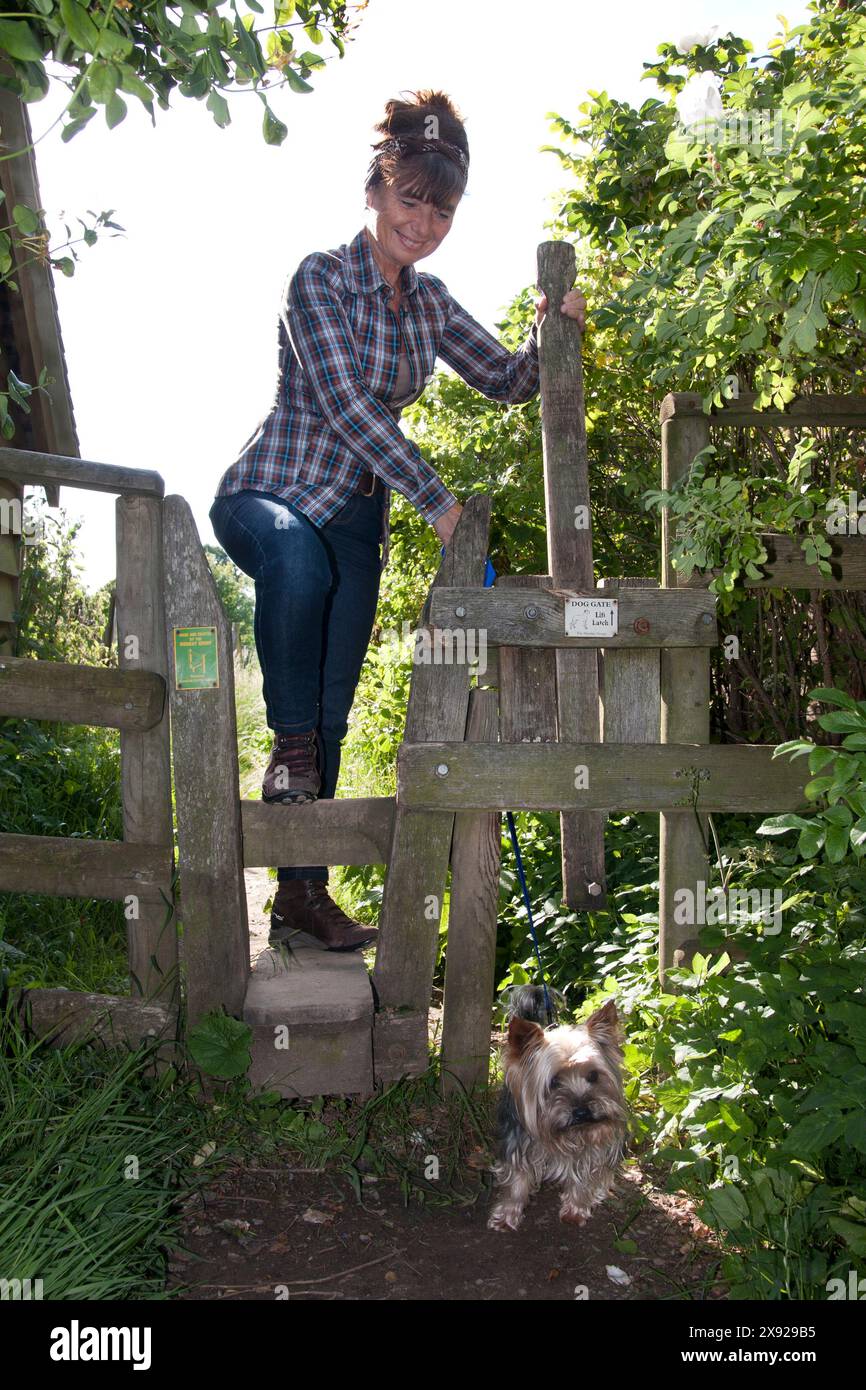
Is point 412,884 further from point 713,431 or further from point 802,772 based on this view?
point 713,431

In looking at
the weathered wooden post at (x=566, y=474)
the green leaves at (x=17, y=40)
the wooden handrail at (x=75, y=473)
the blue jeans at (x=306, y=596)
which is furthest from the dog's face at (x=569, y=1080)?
the green leaves at (x=17, y=40)

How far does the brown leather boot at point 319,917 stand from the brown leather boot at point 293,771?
44 cm

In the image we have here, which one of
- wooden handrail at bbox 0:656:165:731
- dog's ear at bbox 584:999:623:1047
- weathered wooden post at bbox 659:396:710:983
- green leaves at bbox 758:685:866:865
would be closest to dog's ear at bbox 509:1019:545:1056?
dog's ear at bbox 584:999:623:1047

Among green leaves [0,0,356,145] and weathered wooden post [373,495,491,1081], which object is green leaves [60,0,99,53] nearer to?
green leaves [0,0,356,145]

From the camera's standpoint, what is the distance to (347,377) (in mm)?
3465

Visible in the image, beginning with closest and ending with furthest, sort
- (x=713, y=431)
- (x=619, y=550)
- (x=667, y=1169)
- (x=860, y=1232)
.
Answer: (x=860, y=1232), (x=667, y=1169), (x=713, y=431), (x=619, y=550)

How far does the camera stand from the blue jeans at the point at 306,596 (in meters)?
3.51

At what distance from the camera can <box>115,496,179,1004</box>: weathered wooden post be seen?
356 cm

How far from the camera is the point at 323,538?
12.5ft

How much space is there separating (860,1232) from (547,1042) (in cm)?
97

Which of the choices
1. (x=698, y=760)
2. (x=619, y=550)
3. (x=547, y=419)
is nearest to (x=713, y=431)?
(x=619, y=550)

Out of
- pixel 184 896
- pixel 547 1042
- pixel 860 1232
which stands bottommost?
pixel 860 1232

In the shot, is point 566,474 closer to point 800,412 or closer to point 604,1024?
point 800,412

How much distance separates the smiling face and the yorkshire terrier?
8.30 feet
